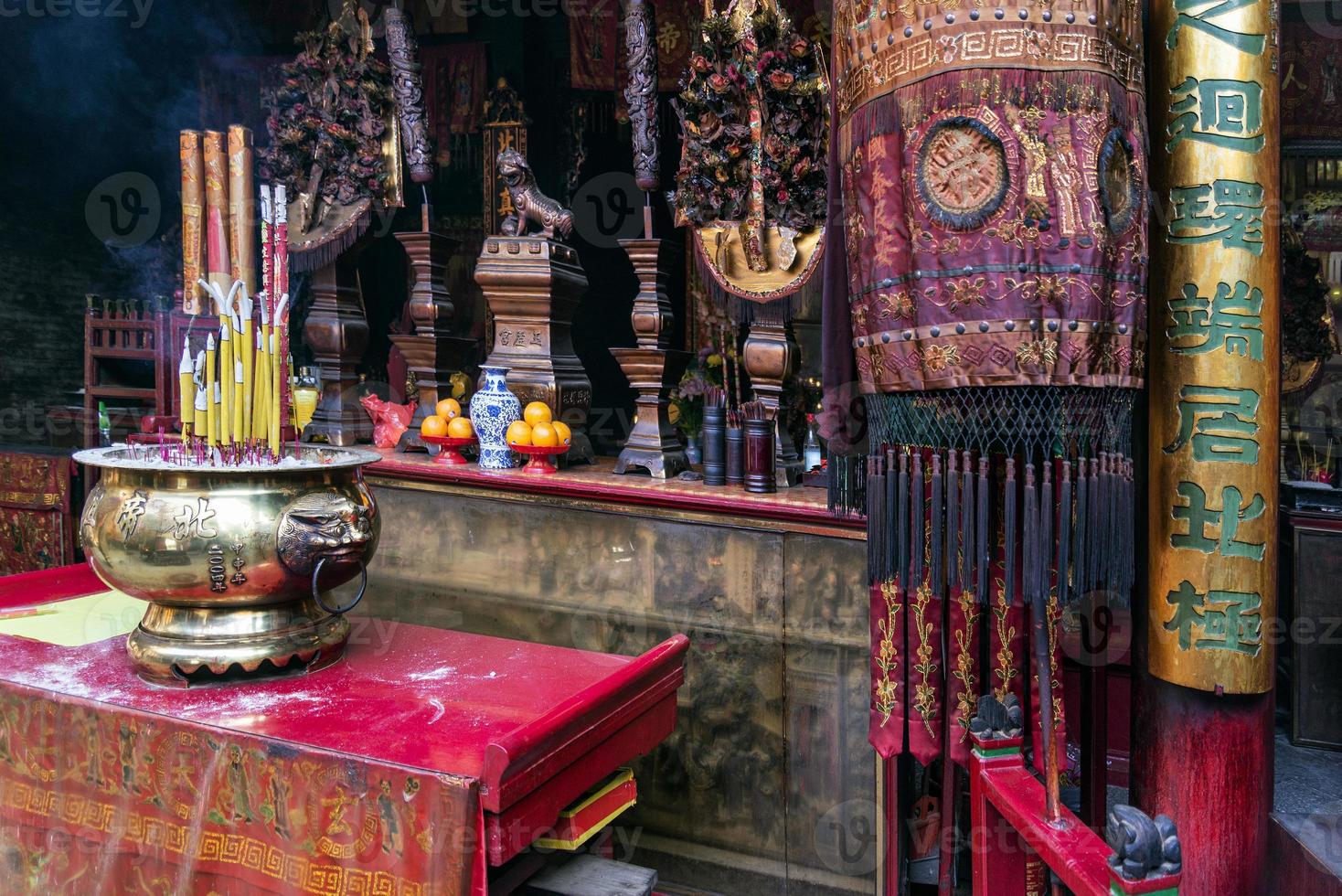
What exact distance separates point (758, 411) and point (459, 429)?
4.03ft

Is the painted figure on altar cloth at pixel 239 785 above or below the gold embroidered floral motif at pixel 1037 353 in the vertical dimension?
below

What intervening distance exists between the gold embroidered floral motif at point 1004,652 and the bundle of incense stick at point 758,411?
4.37 ft

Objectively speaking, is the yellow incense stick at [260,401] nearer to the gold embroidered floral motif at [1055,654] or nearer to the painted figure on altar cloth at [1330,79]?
the gold embroidered floral motif at [1055,654]

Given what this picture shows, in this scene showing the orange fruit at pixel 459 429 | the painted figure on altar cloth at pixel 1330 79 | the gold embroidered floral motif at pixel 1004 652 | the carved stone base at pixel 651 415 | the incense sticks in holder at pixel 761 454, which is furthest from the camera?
the painted figure on altar cloth at pixel 1330 79

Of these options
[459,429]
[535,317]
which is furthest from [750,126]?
[459,429]

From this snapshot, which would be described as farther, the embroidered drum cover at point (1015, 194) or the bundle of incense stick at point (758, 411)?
the bundle of incense stick at point (758, 411)

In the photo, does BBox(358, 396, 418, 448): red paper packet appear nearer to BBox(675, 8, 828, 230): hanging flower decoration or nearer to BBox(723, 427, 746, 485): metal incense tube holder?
BBox(723, 427, 746, 485): metal incense tube holder

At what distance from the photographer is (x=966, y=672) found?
6.23 ft

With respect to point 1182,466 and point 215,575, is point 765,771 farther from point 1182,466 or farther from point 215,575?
point 215,575

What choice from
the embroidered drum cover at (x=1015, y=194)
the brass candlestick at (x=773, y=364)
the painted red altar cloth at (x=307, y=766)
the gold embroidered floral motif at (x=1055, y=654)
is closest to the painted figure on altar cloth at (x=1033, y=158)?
the embroidered drum cover at (x=1015, y=194)

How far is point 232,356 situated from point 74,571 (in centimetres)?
114

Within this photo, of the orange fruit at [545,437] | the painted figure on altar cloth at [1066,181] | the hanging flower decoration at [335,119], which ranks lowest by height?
the orange fruit at [545,437]

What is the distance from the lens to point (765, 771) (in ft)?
9.14

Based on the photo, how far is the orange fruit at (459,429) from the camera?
3.63 metres
